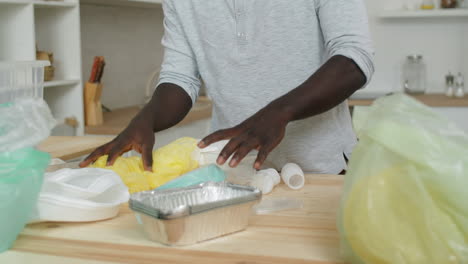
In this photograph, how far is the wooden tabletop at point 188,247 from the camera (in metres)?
0.75

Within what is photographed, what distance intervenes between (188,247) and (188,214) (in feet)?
0.17

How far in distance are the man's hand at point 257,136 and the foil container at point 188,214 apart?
4.7 inches

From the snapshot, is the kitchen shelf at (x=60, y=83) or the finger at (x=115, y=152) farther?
Answer: the kitchen shelf at (x=60, y=83)

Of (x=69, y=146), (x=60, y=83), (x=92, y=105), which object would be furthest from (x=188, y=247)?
(x=92, y=105)

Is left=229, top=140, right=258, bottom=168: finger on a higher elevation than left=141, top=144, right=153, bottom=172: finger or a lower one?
higher

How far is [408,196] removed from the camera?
65 centimetres

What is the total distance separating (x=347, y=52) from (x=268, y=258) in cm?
62

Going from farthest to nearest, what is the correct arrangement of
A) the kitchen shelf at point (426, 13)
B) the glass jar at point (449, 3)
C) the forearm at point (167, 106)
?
1. the glass jar at point (449, 3)
2. the kitchen shelf at point (426, 13)
3. the forearm at point (167, 106)

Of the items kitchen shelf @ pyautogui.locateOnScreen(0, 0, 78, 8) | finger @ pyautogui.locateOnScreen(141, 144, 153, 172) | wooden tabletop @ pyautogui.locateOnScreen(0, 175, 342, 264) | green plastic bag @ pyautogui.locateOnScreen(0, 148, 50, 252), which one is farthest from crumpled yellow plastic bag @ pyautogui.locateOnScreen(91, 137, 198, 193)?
kitchen shelf @ pyautogui.locateOnScreen(0, 0, 78, 8)

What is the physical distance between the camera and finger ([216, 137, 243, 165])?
3.26 feet

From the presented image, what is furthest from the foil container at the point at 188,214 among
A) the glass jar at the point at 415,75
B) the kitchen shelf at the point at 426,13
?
the glass jar at the point at 415,75

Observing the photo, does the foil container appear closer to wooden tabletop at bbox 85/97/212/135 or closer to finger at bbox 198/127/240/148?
finger at bbox 198/127/240/148

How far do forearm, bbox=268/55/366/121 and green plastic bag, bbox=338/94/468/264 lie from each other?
45cm

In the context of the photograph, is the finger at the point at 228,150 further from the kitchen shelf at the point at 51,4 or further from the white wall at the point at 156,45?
the white wall at the point at 156,45
